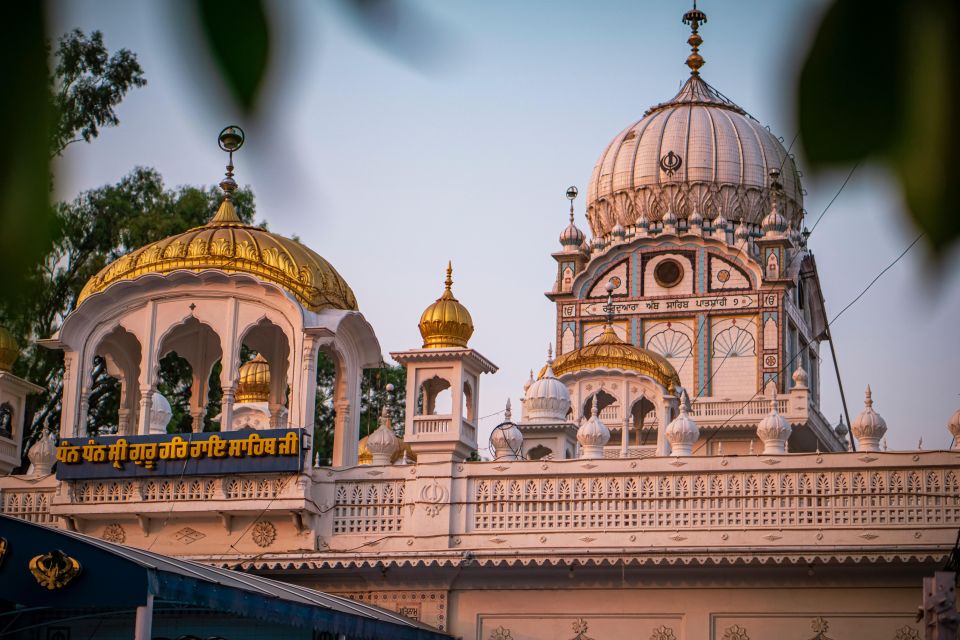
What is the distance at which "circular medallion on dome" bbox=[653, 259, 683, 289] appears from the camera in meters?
33.4

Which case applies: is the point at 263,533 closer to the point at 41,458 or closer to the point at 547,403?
the point at 41,458

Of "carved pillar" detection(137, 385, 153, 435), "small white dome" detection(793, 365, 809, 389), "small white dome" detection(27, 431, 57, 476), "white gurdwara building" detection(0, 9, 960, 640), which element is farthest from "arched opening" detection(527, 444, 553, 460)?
"small white dome" detection(793, 365, 809, 389)

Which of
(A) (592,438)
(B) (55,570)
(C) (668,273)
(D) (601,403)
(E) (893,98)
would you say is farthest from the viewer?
(C) (668,273)

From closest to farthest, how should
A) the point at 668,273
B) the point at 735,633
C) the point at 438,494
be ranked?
the point at 735,633 → the point at 438,494 → the point at 668,273

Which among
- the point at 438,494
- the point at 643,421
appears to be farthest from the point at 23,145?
the point at 643,421

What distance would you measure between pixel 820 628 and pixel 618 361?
11.1 m

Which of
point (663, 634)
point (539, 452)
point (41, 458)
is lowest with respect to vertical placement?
point (663, 634)

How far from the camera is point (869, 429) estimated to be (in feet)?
49.6

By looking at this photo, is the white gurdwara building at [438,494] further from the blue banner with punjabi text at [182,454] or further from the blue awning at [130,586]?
the blue awning at [130,586]

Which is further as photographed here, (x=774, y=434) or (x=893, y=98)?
(x=774, y=434)

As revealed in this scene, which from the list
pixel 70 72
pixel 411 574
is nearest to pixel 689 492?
pixel 411 574

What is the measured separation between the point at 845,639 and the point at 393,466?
4834mm

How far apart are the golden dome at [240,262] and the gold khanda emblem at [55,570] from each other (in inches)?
232

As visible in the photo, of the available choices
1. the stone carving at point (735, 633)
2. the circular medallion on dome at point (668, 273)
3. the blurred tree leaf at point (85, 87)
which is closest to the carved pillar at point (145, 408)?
the stone carving at point (735, 633)
